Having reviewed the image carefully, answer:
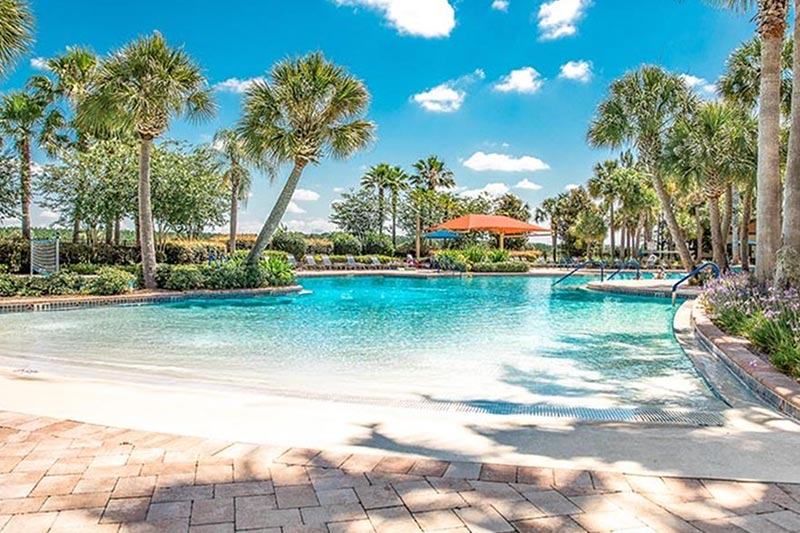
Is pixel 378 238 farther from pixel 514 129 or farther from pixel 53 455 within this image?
pixel 53 455

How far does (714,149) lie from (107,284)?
649 inches

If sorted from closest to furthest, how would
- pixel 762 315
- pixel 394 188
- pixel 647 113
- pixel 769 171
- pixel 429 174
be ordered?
1. pixel 762 315
2. pixel 769 171
3. pixel 647 113
4. pixel 394 188
5. pixel 429 174

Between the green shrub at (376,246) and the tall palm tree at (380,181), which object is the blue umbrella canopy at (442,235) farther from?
the tall palm tree at (380,181)

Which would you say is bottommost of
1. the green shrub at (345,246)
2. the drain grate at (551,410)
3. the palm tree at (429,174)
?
the drain grate at (551,410)

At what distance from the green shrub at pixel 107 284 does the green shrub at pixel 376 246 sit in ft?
61.1

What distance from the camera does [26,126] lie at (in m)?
19.7

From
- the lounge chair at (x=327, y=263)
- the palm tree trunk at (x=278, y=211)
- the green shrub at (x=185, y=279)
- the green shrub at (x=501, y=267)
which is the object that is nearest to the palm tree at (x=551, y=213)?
the green shrub at (x=501, y=267)

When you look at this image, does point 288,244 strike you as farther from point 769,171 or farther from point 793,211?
point 793,211

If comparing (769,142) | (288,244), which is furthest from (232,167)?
(769,142)

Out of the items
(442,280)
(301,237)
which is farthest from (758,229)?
(301,237)

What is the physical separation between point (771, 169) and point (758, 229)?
100 cm

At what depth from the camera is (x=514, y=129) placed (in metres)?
25.4

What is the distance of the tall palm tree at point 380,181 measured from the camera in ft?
113

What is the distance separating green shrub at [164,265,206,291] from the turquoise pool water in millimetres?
1034
